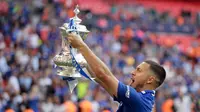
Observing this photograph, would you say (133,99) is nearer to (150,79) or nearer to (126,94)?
(126,94)

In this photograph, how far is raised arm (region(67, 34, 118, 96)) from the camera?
4.42 metres

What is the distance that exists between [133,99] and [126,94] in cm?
8

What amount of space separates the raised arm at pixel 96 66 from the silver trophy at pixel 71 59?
266 mm

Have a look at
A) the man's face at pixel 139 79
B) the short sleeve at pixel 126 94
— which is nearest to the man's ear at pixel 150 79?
the man's face at pixel 139 79

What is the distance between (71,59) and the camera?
4855 mm

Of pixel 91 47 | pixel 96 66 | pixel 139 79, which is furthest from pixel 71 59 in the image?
pixel 91 47

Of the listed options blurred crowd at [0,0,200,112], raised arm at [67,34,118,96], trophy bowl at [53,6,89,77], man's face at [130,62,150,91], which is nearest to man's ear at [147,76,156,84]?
man's face at [130,62,150,91]

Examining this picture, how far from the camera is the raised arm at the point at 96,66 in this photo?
4.42 m

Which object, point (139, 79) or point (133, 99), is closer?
point (133, 99)

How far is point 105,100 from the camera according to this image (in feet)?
37.6

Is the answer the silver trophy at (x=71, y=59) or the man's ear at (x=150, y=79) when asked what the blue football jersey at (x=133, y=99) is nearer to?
the man's ear at (x=150, y=79)

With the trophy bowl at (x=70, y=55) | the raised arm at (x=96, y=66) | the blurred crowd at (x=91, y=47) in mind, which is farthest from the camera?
the blurred crowd at (x=91, y=47)

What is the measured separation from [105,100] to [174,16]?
33.4ft

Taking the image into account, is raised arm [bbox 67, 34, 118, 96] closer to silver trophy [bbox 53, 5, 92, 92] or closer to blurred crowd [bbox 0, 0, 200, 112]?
silver trophy [bbox 53, 5, 92, 92]
